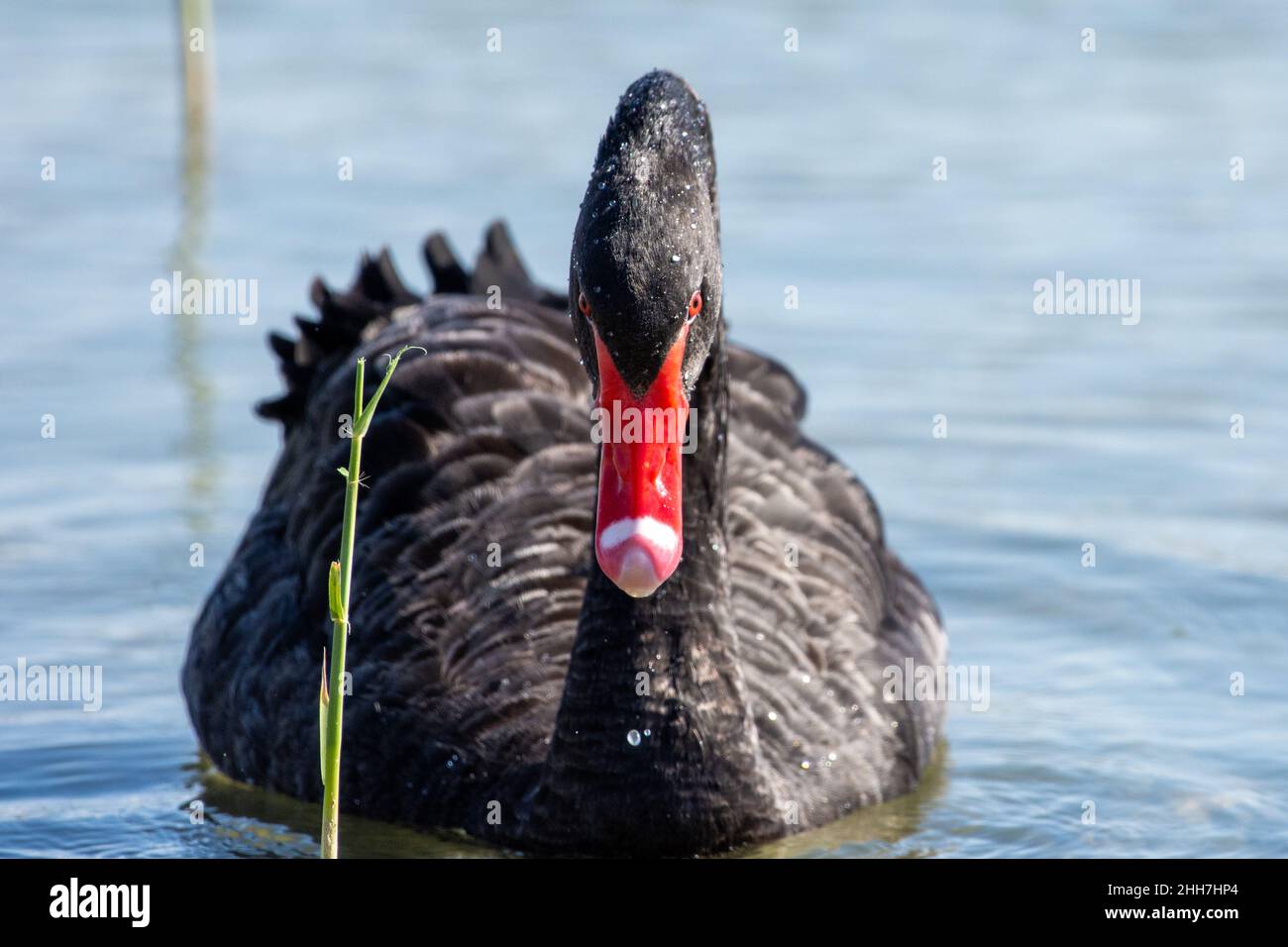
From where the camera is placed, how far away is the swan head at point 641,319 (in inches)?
233

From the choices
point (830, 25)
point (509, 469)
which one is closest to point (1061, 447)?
point (509, 469)

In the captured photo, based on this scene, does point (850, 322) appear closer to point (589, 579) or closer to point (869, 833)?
point (869, 833)

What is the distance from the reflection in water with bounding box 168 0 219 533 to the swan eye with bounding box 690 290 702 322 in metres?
4.67

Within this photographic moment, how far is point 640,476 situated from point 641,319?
0.42 meters

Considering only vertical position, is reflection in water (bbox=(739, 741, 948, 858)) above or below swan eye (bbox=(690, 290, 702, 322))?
below

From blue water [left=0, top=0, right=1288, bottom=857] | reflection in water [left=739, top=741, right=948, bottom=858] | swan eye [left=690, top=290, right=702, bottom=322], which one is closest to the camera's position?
swan eye [left=690, top=290, right=702, bottom=322]

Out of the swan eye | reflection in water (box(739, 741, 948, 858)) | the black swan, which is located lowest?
reflection in water (box(739, 741, 948, 858))

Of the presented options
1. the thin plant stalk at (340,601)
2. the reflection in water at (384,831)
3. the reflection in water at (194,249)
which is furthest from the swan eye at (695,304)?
the reflection in water at (194,249)

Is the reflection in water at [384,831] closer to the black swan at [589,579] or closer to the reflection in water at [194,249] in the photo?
the black swan at [589,579]

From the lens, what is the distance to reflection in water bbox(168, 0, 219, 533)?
11039mm

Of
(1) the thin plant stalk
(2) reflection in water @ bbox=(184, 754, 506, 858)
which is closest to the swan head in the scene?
(1) the thin plant stalk

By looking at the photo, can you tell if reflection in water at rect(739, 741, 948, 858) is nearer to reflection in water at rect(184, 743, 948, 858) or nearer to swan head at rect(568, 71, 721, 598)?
reflection in water at rect(184, 743, 948, 858)

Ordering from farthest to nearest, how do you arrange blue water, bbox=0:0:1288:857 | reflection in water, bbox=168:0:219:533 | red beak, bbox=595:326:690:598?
1. reflection in water, bbox=168:0:219:533
2. blue water, bbox=0:0:1288:857
3. red beak, bbox=595:326:690:598

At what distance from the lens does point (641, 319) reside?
6.05m
